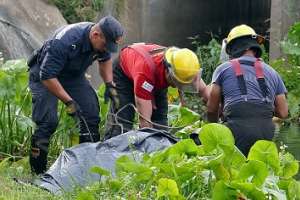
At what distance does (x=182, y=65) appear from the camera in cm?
677

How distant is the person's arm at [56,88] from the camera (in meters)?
6.95

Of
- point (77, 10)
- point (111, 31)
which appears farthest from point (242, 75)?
point (77, 10)

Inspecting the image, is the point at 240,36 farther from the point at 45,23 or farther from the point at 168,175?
the point at 45,23

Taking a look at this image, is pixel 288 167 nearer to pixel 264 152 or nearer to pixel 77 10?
pixel 264 152

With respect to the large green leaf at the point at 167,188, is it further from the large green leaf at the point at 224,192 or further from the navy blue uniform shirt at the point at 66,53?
the navy blue uniform shirt at the point at 66,53

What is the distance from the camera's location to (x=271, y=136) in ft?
21.2

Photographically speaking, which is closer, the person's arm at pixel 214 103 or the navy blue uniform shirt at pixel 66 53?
the person's arm at pixel 214 103

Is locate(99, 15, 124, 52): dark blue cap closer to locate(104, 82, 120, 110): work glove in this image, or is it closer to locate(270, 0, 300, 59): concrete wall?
locate(104, 82, 120, 110): work glove

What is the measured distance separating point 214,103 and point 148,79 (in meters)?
0.62

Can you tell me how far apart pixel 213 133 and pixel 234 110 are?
54.9 inches

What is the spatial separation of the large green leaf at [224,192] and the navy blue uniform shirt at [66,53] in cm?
265

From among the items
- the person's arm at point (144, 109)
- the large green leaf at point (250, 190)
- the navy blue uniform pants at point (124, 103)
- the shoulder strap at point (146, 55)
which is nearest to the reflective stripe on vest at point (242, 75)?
the shoulder strap at point (146, 55)

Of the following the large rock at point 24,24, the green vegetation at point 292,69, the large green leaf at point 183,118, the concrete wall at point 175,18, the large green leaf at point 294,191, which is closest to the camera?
the large green leaf at point 294,191

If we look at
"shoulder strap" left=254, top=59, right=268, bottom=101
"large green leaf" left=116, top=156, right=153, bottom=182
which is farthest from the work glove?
"large green leaf" left=116, top=156, right=153, bottom=182
